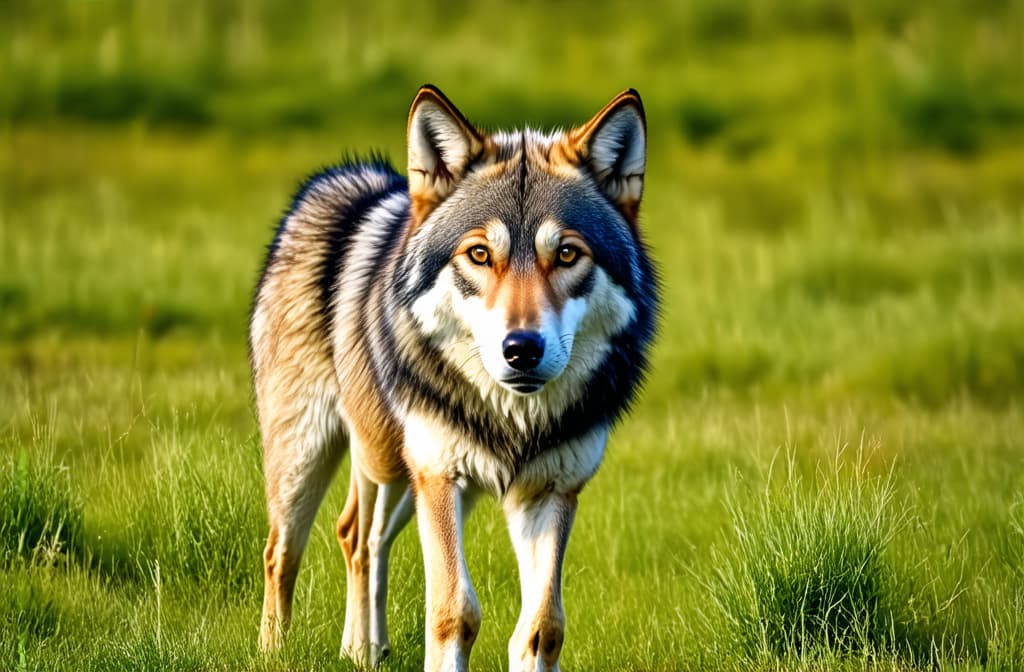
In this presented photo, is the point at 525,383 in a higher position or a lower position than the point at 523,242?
lower

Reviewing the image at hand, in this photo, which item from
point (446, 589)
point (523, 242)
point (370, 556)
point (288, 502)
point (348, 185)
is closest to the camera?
point (523, 242)

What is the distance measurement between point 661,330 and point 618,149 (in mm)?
1030

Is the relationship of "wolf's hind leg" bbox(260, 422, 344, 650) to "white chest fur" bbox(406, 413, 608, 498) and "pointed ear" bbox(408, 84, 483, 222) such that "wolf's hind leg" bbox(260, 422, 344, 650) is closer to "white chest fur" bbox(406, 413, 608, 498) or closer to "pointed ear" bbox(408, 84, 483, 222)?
"white chest fur" bbox(406, 413, 608, 498)

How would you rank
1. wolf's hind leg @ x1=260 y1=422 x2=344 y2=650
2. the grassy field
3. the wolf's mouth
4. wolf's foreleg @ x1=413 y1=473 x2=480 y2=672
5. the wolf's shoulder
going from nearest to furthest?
the wolf's mouth < wolf's foreleg @ x1=413 y1=473 x2=480 y2=672 < the grassy field < wolf's hind leg @ x1=260 y1=422 x2=344 y2=650 < the wolf's shoulder

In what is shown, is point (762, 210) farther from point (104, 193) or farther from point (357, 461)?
point (357, 461)

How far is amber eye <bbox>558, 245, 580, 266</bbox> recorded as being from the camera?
16.5ft

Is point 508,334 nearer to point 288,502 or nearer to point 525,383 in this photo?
point 525,383

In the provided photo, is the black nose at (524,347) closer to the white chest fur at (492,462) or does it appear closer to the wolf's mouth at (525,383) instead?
the wolf's mouth at (525,383)

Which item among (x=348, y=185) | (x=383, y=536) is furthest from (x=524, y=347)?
(x=348, y=185)

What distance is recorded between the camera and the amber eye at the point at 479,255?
199 inches

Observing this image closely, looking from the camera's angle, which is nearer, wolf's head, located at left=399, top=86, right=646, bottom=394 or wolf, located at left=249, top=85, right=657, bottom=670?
wolf's head, located at left=399, top=86, right=646, bottom=394

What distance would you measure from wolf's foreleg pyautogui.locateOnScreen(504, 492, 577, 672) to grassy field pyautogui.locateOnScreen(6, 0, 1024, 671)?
2.42 feet

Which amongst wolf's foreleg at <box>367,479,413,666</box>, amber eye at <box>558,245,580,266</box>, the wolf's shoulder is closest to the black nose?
amber eye at <box>558,245,580,266</box>

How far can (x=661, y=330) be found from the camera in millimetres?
6180
